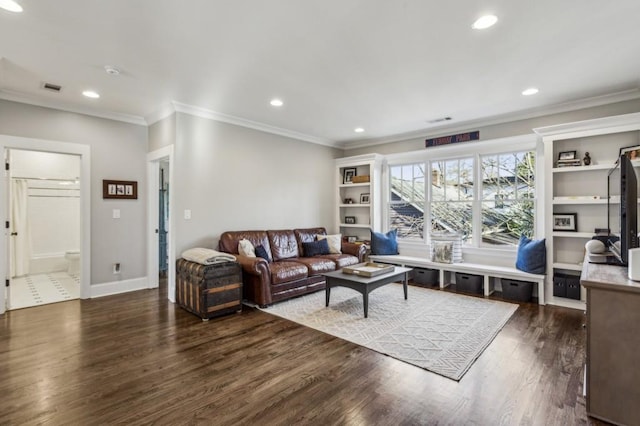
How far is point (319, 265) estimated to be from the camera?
4660mm

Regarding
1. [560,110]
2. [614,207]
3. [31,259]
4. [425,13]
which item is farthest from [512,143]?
[31,259]

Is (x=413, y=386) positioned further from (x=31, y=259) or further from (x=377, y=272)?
(x=31, y=259)

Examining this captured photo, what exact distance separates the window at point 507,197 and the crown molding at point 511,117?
1.84 ft

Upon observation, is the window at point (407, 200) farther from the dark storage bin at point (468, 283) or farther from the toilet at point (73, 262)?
the toilet at point (73, 262)

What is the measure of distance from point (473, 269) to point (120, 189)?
5459 millimetres

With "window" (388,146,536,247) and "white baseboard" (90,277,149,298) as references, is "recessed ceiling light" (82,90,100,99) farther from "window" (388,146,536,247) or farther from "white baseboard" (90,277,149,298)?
"window" (388,146,536,247)

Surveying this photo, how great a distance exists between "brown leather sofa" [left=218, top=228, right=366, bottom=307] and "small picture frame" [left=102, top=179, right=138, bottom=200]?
5.40 feet

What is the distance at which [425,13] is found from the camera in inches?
90.0

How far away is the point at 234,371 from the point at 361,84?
315 centimetres

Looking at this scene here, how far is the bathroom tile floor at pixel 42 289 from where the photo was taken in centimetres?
431

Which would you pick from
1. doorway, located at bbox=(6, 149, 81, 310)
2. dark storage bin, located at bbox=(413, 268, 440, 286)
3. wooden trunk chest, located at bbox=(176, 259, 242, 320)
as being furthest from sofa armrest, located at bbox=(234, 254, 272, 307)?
doorway, located at bbox=(6, 149, 81, 310)

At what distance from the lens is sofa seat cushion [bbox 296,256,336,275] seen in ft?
15.0

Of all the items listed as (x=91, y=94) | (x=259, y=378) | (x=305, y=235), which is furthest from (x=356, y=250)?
(x=91, y=94)

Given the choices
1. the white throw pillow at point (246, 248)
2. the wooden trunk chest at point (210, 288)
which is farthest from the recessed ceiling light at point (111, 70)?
the white throw pillow at point (246, 248)
